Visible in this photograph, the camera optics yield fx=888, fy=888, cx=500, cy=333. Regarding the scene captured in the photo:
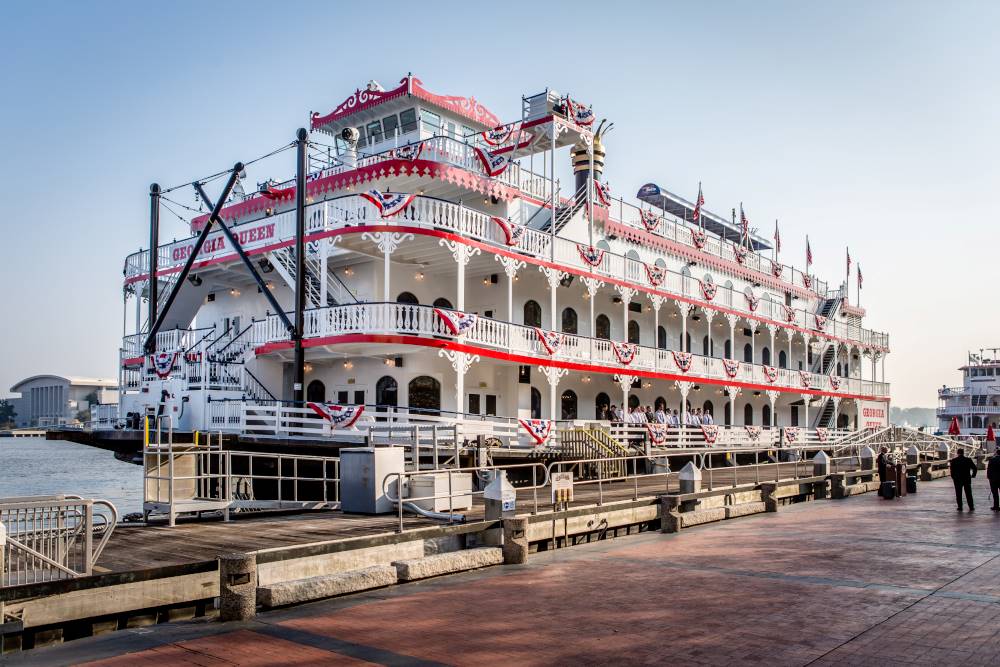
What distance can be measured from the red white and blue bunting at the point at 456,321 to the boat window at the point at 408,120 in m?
9.57

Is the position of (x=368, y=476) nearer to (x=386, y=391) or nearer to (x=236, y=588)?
(x=236, y=588)

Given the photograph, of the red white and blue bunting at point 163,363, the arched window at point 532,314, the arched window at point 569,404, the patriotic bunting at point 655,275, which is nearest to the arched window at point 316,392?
the red white and blue bunting at point 163,363

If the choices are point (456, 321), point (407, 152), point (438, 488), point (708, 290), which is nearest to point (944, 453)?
point (708, 290)

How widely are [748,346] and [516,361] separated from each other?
2215 centimetres

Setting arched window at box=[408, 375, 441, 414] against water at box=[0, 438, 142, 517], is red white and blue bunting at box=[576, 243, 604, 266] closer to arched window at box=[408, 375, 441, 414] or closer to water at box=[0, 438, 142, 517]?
arched window at box=[408, 375, 441, 414]

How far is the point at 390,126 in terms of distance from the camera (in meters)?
32.0

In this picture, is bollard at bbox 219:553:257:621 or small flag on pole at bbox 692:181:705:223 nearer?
bollard at bbox 219:553:257:621

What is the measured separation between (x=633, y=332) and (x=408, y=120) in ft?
41.7

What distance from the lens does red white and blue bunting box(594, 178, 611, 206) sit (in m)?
34.1

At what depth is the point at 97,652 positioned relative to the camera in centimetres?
803

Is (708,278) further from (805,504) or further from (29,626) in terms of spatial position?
(29,626)

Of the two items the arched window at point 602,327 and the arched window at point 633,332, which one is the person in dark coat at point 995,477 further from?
the arched window at point 633,332

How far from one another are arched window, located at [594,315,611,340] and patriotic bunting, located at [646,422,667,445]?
552cm

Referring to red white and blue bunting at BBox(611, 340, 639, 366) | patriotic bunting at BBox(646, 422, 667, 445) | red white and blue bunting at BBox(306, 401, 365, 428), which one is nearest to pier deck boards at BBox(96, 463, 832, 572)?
red white and blue bunting at BBox(306, 401, 365, 428)
